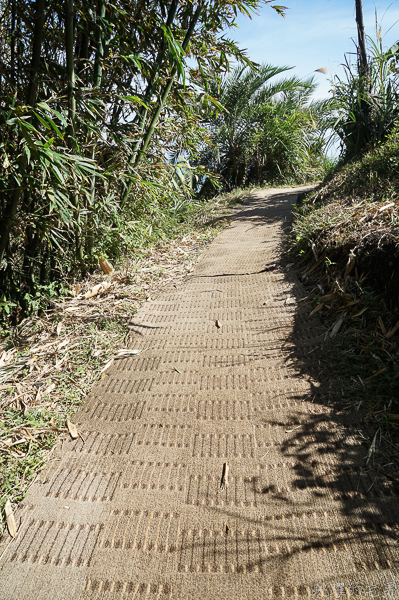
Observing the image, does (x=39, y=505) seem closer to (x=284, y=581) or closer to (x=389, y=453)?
(x=284, y=581)

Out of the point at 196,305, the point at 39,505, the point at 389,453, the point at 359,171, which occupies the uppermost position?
the point at 359,171

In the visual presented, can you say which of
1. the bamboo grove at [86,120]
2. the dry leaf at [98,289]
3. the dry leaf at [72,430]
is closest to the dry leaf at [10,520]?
the dry leaf at [72,430]

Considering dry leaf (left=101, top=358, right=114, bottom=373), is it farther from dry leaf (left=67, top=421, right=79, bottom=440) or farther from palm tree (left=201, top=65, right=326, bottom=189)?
palm tree (left=201, top=65, right=326, bottom=189)

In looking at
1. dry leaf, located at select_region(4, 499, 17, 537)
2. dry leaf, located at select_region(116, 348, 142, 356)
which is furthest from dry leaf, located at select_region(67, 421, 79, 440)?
dry leaf, located at select_region(116, 348, 142, 356)

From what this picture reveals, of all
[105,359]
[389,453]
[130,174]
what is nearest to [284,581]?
[389,453]

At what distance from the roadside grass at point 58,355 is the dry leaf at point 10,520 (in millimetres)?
19

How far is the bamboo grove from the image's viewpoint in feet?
7.00

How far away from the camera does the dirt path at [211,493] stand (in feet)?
3.60

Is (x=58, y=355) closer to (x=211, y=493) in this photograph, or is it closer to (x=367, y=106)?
(x=211, y=493)

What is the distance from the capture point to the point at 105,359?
87.1 inches

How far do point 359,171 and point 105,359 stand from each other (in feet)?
9.91

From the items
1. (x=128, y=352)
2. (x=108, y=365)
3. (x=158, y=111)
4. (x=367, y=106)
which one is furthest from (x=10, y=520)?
(x=367, y=106)

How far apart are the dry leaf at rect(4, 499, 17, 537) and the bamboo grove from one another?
1.31m

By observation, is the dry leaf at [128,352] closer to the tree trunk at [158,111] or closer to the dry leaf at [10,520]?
the dry leaf at [10,520]
